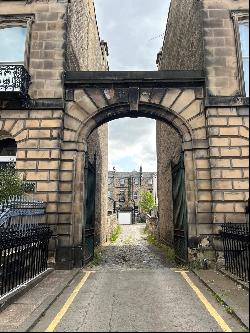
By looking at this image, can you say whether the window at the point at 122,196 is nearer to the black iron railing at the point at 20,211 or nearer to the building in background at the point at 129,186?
the building in background at the point at 129,186

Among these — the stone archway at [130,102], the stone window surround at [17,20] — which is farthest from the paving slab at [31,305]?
the stone window surround at [17,20]

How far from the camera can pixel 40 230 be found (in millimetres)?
9008

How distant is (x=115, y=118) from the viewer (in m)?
12.4

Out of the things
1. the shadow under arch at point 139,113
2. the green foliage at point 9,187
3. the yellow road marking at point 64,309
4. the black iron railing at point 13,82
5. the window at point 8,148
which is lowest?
the yellow road marking at point 64,309

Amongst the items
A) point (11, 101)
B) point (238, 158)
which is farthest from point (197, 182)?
point (11, 101)

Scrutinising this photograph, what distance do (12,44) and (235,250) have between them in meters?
11.1

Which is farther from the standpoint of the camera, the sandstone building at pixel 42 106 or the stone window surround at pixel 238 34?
the stone window surround at pixel 238 34

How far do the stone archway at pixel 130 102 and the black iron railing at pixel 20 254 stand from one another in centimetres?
329

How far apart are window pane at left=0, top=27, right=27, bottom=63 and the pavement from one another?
8545 millimetres

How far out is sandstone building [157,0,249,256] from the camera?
34.0ft

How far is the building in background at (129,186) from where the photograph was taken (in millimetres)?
76000

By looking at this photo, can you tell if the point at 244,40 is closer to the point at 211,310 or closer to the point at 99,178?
the point at 211,310

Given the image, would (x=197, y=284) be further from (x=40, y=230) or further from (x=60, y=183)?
(x=60, y=183)

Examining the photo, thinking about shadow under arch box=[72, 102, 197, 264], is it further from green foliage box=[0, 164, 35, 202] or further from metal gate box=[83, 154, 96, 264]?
green foliage box=[0, 164, 35, 202]
